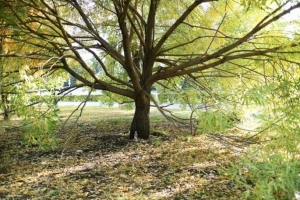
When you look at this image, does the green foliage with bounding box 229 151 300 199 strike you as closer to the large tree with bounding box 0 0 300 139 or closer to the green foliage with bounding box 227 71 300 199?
the green foliage with bounding box 227 71 300 199

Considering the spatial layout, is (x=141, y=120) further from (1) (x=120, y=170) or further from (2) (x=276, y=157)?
(2) (x=276, y=157)

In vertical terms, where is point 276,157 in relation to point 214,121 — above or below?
below

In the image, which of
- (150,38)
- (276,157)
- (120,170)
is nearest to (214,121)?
(276,157)

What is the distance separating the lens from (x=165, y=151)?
4.23 metres

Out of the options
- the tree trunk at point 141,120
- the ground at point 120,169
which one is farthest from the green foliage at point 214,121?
the tree trunk at point 141,120

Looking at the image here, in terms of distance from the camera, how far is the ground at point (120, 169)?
2852 millimetres

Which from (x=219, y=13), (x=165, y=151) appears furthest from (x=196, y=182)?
(x=219, y=13)

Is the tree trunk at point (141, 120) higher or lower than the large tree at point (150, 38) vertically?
lower

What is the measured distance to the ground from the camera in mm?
2852

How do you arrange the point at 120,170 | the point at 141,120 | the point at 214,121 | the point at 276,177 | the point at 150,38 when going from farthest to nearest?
the point at 141,120 → the point at 150,38 → the point at 120,170 → the point at 214,121 → the point at 276,177

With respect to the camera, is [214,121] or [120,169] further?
[120,169]

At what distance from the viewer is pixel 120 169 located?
350cm

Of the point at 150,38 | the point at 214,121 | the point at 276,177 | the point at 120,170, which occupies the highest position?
the point at 150,38

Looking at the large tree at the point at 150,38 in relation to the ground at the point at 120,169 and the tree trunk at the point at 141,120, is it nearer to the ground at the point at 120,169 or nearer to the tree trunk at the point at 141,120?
the tree trunk at the point at 141,120
